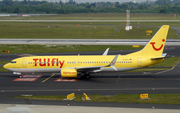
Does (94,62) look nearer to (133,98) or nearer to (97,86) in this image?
(97,86)

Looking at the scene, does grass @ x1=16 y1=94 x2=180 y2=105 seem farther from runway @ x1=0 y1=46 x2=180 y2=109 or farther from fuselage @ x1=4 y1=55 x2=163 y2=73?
fuselage @ x1=4 y1=55 x2=163 y2=73

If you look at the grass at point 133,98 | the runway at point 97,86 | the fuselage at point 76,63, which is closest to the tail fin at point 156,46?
the fuselage at point 76,63

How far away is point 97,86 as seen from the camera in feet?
121

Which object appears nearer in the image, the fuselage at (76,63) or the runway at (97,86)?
the runway at (97,86)

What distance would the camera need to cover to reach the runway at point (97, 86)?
3002 centimetres

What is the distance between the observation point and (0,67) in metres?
50.4

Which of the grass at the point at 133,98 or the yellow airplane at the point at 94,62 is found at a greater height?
the yellow airplane at the point at 94,62

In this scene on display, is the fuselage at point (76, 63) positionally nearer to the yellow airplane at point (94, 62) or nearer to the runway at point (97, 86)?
the yellow airplane at point (94, 62)

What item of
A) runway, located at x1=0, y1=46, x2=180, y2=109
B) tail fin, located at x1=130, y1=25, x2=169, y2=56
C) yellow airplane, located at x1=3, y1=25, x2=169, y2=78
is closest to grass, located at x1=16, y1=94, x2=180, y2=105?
runway, located at x1=0, y1=46, x2=180, y2=109

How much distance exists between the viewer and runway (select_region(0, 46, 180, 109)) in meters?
30.0

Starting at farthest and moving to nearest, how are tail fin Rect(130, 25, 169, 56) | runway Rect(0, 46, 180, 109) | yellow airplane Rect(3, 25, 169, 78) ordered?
tail fin Rect(130, 25, 169, 56)
yellow airplane Rect(3, 25, 169, 78)
runway Rect(0, 46, 180, 109)

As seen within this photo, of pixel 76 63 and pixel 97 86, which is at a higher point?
pixel 76 63

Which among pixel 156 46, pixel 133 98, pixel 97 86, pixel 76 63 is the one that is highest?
pixel 156 46

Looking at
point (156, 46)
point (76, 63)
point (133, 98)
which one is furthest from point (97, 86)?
point (156, 46)
